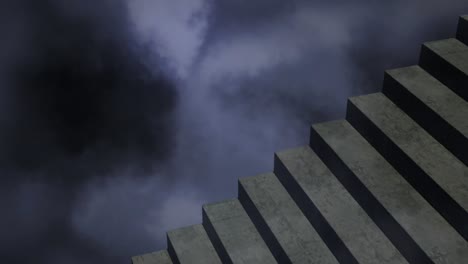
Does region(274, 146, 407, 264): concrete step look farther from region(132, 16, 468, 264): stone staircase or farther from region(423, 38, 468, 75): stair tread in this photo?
region(423, 38, 468, 75): stair tread

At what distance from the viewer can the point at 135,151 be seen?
42.7ft

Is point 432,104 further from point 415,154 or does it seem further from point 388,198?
point 388,198

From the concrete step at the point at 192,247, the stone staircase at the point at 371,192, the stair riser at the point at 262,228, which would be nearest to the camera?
the stone staircase at the point at 371,192

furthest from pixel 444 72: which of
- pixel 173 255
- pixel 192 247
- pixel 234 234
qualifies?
pixel 173 255

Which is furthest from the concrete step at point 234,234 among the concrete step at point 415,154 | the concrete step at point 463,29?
the concrete step at point 463,29

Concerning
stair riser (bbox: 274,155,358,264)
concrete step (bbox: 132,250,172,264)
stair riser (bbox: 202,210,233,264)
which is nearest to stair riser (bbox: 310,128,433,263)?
stair riser (bbox: 274,155,358,264)

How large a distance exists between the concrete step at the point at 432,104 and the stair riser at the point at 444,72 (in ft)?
0.15

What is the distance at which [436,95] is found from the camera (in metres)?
6.67

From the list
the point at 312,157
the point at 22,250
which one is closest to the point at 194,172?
the point at 22,250

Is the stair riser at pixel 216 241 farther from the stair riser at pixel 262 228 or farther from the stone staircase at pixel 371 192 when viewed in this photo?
the stair riser at pixel 262 228

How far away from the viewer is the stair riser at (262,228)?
644 centimetres

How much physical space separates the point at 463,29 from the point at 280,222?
2.54 metres

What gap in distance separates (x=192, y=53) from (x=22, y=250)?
5923 millimetres

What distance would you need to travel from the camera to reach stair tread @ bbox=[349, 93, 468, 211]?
597 cm
